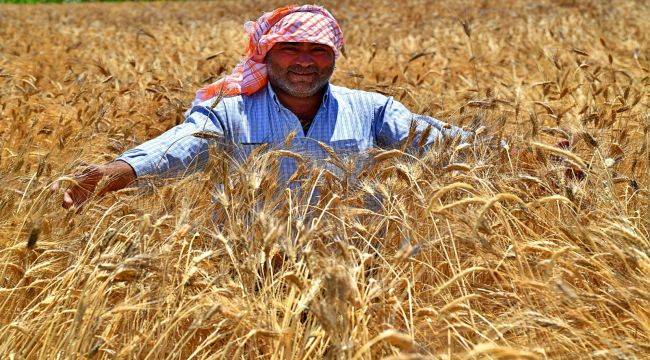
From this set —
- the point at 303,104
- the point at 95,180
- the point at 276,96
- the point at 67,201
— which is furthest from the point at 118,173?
the point at 303,104

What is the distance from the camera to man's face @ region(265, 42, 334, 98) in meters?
3.54

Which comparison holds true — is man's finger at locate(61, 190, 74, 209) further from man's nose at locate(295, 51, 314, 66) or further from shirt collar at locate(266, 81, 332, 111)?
man's nose at locate(295, 51, 314, 66)

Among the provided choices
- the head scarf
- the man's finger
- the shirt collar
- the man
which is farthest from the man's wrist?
the shirt collar

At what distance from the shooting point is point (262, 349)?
7.09 ft

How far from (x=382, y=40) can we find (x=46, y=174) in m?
7.58

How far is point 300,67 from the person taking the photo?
3545 mm

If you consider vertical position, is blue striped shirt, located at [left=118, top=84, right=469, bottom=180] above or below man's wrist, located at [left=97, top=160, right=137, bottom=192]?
below

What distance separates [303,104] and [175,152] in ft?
2.74

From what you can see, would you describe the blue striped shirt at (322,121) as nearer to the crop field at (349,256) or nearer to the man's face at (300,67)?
the man's face at (300,67)

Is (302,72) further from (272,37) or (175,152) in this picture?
(175,152)

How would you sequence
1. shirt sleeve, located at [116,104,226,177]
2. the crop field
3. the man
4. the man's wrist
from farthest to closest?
the man, shirt sleeve, located at [116,104,226,177], the man's wrist, the crop field

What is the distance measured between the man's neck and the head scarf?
0.12 metres

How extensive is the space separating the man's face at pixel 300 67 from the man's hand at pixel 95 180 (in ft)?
3.28

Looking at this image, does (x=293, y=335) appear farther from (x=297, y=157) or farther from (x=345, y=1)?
(x=345, y=1)
